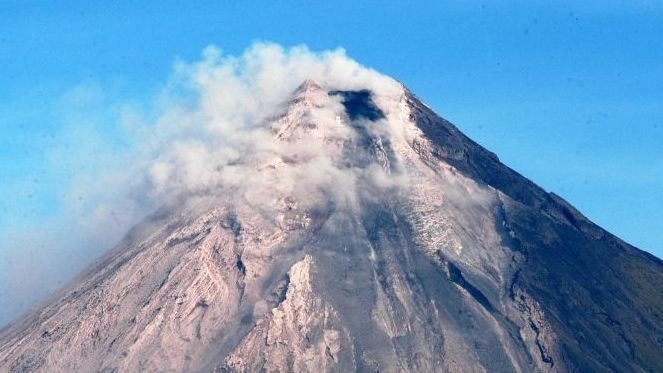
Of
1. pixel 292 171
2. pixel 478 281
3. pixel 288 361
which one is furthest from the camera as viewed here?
pixel 292 171

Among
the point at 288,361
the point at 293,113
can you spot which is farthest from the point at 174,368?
the point at 293,113

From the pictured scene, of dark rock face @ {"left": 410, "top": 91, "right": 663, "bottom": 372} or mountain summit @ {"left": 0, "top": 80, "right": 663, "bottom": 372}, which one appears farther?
dark rock face @ {"left": 410, "top": 91, "right": 663, "bottom": 372}

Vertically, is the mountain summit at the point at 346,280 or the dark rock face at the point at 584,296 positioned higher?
the mountain summit at the point at 346,280

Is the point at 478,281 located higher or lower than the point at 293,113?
lower

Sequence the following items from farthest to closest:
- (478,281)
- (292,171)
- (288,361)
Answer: (292,171) → (478,281) → (288,361)

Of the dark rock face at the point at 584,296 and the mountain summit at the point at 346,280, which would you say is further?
the dark rock face at the point at 584,296

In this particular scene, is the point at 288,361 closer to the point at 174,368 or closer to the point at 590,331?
the point at 174,368

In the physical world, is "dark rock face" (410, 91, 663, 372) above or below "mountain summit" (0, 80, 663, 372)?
below

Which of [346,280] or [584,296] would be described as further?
[584,296]
